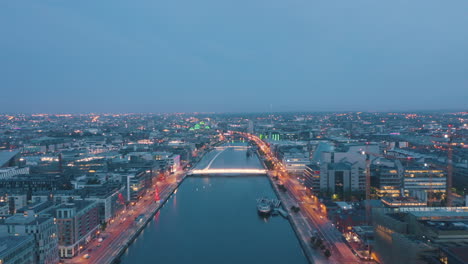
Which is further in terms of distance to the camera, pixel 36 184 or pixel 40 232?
pixel 36 184

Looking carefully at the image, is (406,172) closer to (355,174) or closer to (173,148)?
(355,174)

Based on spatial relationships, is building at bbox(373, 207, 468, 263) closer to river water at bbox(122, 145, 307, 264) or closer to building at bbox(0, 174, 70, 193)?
river water at bbox(122, 145, 307, 264)

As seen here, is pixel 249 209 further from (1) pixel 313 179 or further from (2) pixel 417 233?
(2) pixel 417 233

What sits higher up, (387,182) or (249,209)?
(387,182)

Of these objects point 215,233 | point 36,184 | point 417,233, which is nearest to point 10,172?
point 36,184

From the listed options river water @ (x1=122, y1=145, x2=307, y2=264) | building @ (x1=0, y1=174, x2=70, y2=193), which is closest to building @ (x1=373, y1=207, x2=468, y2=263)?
river water @ (x1=122, y1=145, x2=307, y2=264)

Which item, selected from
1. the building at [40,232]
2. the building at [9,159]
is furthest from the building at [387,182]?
the building at [9,159]

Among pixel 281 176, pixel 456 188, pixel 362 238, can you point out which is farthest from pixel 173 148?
pixel 362 238
